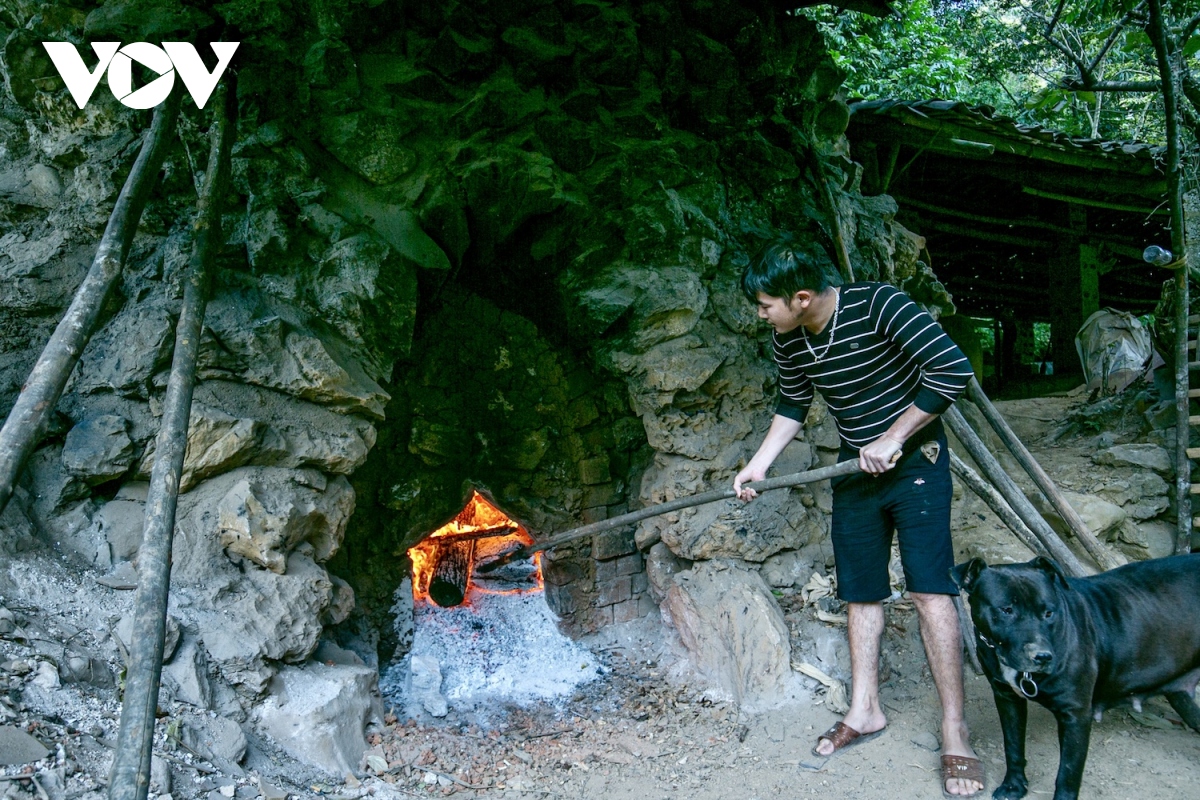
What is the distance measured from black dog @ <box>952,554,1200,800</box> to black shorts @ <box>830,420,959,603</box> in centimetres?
20

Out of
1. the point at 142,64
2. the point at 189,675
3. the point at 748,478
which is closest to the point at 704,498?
the point at 748,478

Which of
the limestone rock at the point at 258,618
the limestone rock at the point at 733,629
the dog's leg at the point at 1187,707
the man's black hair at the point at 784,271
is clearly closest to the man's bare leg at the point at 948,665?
the dog's leg at the point at 1187,707

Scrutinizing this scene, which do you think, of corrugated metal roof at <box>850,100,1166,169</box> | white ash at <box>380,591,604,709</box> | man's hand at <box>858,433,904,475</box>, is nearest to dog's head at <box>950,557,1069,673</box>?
man's hand at <box>858,433,904,475</box>

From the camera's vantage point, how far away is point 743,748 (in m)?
3.33

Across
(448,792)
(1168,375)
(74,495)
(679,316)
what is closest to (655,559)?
(679,316)

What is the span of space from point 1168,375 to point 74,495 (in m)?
6.54

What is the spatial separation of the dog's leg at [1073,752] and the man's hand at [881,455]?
37.6 inches

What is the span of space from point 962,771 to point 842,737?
465 millimetres

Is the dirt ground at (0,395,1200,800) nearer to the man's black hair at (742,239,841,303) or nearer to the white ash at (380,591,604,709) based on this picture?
the white ash at (380,591,604,709)

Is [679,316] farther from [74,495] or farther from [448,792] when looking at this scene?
[74,495]

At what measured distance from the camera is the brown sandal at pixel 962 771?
9.05 feet

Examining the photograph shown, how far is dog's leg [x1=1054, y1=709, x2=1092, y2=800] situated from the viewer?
2.50m

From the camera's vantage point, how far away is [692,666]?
13.9 ft

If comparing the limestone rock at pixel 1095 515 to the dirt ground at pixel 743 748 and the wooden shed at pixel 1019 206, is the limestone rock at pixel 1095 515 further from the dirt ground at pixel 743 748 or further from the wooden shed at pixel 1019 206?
the wooden shed at pixel 1019 206
